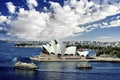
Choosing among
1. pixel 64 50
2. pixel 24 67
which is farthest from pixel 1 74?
pixel 64 50

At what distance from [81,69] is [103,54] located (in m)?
38.6

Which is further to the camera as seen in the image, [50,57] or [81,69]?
[50,57]

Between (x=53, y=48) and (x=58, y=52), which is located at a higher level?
(x=53, y=48)

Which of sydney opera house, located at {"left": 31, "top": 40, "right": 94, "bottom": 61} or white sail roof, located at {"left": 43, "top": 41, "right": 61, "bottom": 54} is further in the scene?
white sail roof, located at {"left": 43, "top": 41, "right": 61, "bottom": 54}

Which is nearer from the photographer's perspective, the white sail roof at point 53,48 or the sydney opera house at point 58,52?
the sydney opera house at point 58,52

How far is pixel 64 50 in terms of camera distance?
315 ft

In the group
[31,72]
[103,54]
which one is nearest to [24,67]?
[31,72]

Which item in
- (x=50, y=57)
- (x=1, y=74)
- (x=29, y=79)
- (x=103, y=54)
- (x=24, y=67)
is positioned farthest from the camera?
(x=103, y=54)

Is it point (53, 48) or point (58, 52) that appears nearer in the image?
point (58, 52)

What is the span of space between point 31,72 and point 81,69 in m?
10.4

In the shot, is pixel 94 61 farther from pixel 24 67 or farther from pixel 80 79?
pixel 80 79

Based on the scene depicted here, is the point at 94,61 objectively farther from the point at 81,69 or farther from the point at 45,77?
the point at 45,77

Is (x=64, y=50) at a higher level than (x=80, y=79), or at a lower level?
higher

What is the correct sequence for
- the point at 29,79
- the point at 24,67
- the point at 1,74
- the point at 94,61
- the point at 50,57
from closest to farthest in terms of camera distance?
the point at 29,79, the point at 1,74, the point at 24,67, the point at 94,61, the point at 50,57
